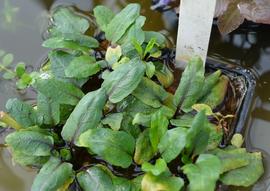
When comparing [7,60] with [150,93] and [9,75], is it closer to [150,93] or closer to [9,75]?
[9,75]

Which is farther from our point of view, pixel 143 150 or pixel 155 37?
pixel 155 37

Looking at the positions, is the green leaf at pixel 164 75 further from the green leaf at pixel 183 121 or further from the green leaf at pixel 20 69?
the green leaf at pixel 20 69

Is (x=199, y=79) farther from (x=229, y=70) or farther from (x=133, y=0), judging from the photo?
(x=133, y=0)

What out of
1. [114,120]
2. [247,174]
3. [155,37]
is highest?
[155,37]

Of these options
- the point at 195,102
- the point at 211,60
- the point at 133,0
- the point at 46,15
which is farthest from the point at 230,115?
the point at 46,15

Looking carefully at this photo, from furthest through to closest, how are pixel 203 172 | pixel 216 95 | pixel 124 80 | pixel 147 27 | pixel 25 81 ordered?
pixel 147 27 < pixel 25 81 < pixel 216 95 < pixel 124 80 < pixel 203 172

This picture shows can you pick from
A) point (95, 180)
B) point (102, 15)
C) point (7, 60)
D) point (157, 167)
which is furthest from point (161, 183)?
point (7, 60)

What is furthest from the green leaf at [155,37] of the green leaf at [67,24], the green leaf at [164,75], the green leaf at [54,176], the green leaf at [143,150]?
the green leaf at [54,176]
